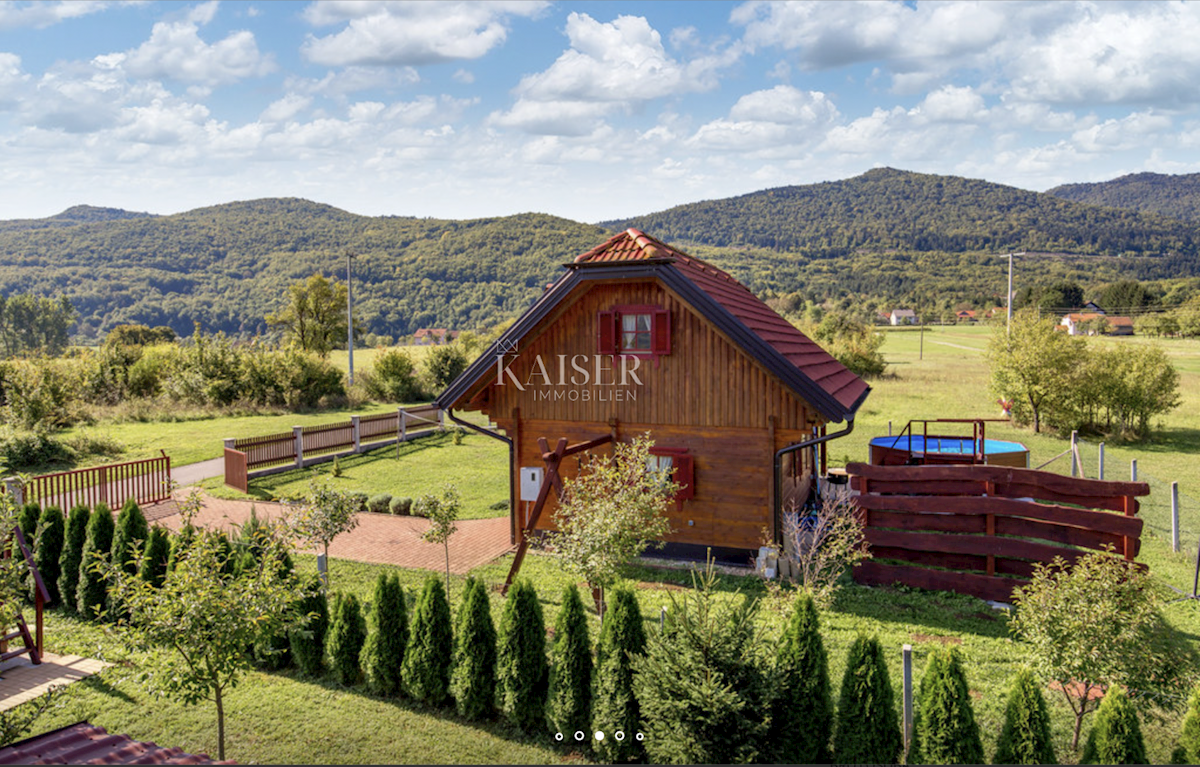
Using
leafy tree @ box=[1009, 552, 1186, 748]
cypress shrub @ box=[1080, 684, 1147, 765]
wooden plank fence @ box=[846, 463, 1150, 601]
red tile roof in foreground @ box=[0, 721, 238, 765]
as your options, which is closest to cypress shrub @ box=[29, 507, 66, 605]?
red tile roof in foreground @ box=[0, 721, 238, 765]

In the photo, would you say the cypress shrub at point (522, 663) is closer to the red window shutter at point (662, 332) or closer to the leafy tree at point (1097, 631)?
the leafy tree at point (1097, 631)

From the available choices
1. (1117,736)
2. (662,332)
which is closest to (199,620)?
(1117,736)

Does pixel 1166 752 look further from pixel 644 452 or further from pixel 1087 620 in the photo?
pixel 644 452

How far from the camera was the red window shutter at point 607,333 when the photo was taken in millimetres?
12102

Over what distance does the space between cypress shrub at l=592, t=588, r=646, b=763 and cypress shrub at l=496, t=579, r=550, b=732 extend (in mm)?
746

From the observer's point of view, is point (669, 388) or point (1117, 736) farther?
point (669, 388)

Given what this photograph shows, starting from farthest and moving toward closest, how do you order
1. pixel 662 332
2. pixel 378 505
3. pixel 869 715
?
1. pixel 378 505
2. pixel 662 332
3. pixel 869 715

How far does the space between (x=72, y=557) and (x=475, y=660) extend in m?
7.33

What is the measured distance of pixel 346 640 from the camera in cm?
759

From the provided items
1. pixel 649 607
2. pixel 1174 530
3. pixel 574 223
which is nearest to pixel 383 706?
pixel 649 607

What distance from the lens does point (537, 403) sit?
1298 cm

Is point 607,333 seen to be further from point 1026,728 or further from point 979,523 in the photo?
point 1026,728

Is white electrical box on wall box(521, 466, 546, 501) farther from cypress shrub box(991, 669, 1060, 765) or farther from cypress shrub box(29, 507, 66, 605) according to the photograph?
cypress shrub box(991, 669, 1060, 765)

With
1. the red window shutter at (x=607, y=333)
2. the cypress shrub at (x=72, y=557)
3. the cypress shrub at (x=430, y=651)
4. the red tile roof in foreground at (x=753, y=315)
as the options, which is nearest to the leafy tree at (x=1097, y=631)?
the red tile roof in foreground at (x=753, y=315)
